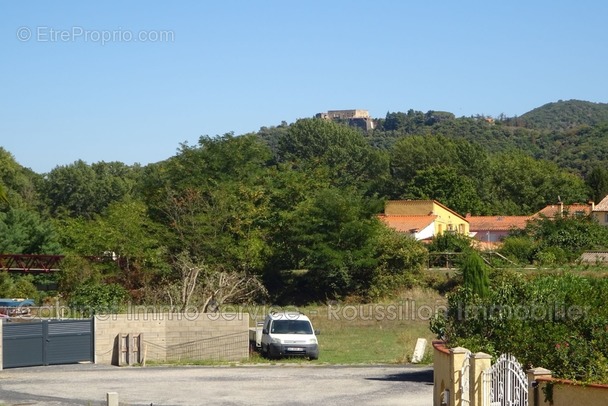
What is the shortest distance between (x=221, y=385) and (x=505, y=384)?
10.5 meters

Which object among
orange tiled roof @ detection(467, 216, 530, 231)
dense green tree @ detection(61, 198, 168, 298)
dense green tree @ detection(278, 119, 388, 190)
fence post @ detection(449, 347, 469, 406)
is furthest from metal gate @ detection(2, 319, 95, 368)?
dense green tree @ detection(278, 119, 388, 190)

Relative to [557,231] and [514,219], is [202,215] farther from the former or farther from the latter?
[514,219]

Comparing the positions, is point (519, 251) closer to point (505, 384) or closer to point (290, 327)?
point (290, 327)

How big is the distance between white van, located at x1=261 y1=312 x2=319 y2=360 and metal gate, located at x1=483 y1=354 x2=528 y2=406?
51.0ft

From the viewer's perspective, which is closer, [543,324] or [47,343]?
[543,324]

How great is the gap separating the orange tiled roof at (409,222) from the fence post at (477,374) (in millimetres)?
57229

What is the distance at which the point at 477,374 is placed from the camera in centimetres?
1670

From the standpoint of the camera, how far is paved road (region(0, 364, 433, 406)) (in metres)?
22.0

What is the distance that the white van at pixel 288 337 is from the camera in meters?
31.6

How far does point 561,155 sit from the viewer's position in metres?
152

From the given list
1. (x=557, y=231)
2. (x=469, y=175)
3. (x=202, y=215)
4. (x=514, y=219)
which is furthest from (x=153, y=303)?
(x=469, y=175)

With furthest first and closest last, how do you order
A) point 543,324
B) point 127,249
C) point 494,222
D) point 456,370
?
point 494,222 → point 127,249 → point 543,324 → point 456,370

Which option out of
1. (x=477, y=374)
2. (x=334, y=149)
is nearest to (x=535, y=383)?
(x=477, y=374)

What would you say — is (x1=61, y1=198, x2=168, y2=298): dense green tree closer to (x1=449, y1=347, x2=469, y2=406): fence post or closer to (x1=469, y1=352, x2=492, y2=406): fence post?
(x1=449, y1=347, x2=469, y2=406): fence post
